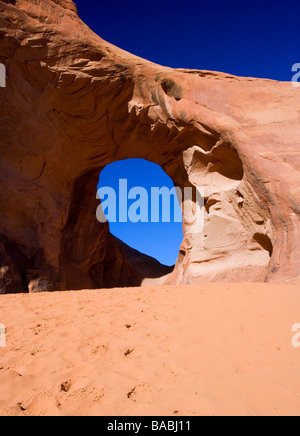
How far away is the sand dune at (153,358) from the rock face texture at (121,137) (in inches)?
194

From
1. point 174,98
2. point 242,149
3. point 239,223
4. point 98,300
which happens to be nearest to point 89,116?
point 174,98

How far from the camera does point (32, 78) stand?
10641 millimetres

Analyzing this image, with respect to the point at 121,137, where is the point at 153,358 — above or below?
below

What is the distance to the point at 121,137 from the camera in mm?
12664

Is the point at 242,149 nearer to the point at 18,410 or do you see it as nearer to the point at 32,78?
the point at 32,78

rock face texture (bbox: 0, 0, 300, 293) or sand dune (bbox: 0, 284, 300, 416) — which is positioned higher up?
rock face texture (bbox: 0, 0, 300, 293)

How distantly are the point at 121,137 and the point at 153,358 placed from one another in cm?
1089

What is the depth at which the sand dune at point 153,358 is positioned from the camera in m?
2.16

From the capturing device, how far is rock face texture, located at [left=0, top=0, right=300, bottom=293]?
30.7 feet

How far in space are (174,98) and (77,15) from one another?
170 inches

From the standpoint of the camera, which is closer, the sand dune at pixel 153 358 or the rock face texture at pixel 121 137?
the sand dune at pixel 153 358

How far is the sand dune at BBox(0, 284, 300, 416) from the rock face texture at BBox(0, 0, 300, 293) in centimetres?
492

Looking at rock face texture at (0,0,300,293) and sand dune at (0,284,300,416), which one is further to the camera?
rock face texture at (0,0,300,293)
